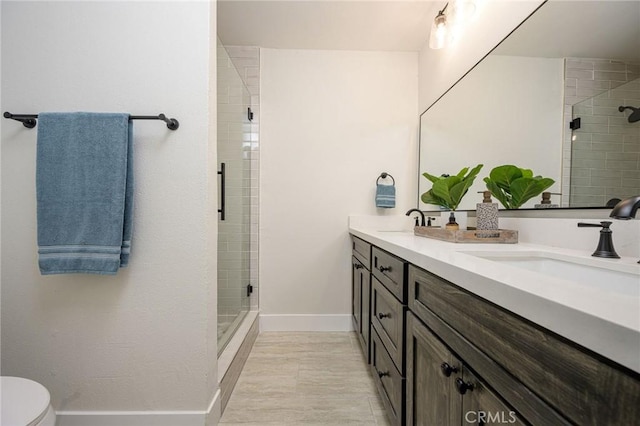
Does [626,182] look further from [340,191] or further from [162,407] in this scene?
[162,407]

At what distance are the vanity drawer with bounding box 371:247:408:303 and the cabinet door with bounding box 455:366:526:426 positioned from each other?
406 millimetres

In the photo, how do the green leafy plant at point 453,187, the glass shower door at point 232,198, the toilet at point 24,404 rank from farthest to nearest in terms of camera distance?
the glass shower door at point 232,198 < the green leafy plant at point 453,187 < the toilet at point 24,404

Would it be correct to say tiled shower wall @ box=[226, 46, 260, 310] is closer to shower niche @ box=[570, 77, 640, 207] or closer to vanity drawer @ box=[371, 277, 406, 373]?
vanity drawer @ box=[371, 277, 406, 373]

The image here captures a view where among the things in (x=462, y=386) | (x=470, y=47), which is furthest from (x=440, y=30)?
(x=462, y=386)

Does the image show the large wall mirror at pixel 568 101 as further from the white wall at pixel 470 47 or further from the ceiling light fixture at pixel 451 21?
the ceiling light fixture at pixel 451 21

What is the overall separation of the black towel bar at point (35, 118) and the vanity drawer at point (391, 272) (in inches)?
42.3

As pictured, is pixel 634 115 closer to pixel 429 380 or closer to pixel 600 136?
pixel 600 136

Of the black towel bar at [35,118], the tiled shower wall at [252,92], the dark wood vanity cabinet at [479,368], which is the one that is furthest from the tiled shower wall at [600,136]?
the tiled shower wall at [252,92]

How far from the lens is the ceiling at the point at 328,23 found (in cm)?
190

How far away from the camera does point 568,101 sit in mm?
1046

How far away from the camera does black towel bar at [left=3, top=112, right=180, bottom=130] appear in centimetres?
113

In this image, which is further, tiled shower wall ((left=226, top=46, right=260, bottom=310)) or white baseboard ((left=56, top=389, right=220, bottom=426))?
tiled shower wall ((left=226, top=46, right=260, bottom=310))

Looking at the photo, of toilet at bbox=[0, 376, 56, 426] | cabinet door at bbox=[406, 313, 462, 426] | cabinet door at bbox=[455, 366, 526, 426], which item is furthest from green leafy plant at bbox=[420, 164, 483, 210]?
toilet at bbox=[0, 376, 56, 426]

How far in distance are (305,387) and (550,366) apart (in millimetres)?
1492
